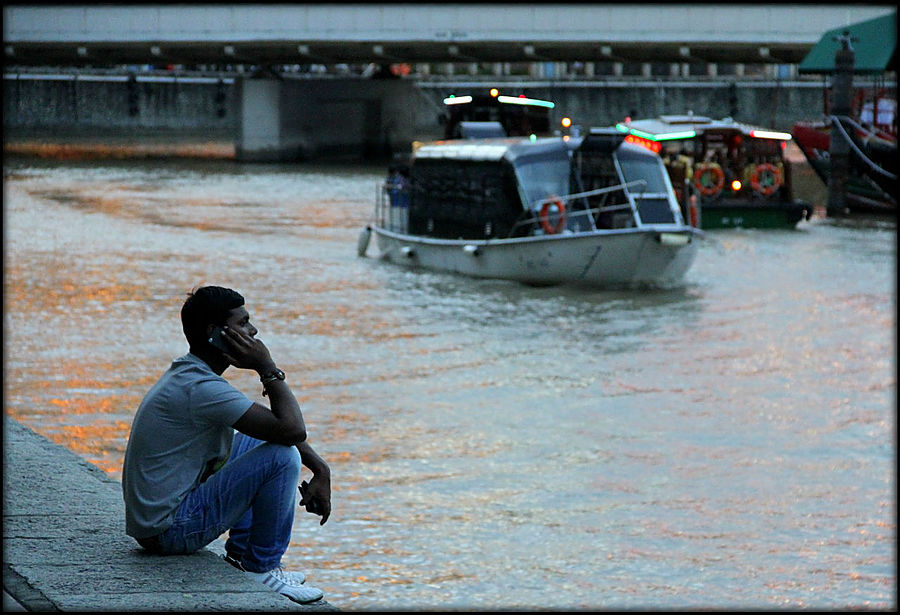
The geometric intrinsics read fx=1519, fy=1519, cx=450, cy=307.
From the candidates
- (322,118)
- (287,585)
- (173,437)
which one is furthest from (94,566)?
(322,118)

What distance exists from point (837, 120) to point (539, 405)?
22837mm

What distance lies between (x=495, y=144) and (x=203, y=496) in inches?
744

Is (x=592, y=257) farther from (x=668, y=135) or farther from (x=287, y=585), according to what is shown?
(x=287, y=585)

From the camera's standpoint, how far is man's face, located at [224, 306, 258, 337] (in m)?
5.43

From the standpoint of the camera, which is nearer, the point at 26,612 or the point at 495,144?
the point at 26,612

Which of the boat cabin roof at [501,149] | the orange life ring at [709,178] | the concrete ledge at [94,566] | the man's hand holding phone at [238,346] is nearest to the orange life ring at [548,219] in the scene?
the boat cabin roof at [501,149]

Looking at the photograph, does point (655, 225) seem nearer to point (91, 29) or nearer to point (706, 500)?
point (706, 500)

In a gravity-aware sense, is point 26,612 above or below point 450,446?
above

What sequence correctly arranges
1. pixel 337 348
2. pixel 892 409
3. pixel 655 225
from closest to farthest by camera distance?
pixel 892 409 → pixel 337 348 → pixel 655 225

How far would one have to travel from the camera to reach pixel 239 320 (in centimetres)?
546

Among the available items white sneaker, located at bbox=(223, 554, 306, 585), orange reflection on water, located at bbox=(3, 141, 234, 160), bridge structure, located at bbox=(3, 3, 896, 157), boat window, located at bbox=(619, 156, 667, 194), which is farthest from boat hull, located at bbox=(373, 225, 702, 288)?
orange reflection on water, located at bbox=(3, 141, 234, 160)

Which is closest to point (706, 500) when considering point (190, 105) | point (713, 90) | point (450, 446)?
point (450, 446)

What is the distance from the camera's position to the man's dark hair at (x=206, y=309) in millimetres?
5410

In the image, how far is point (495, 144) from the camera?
24.0 meters
